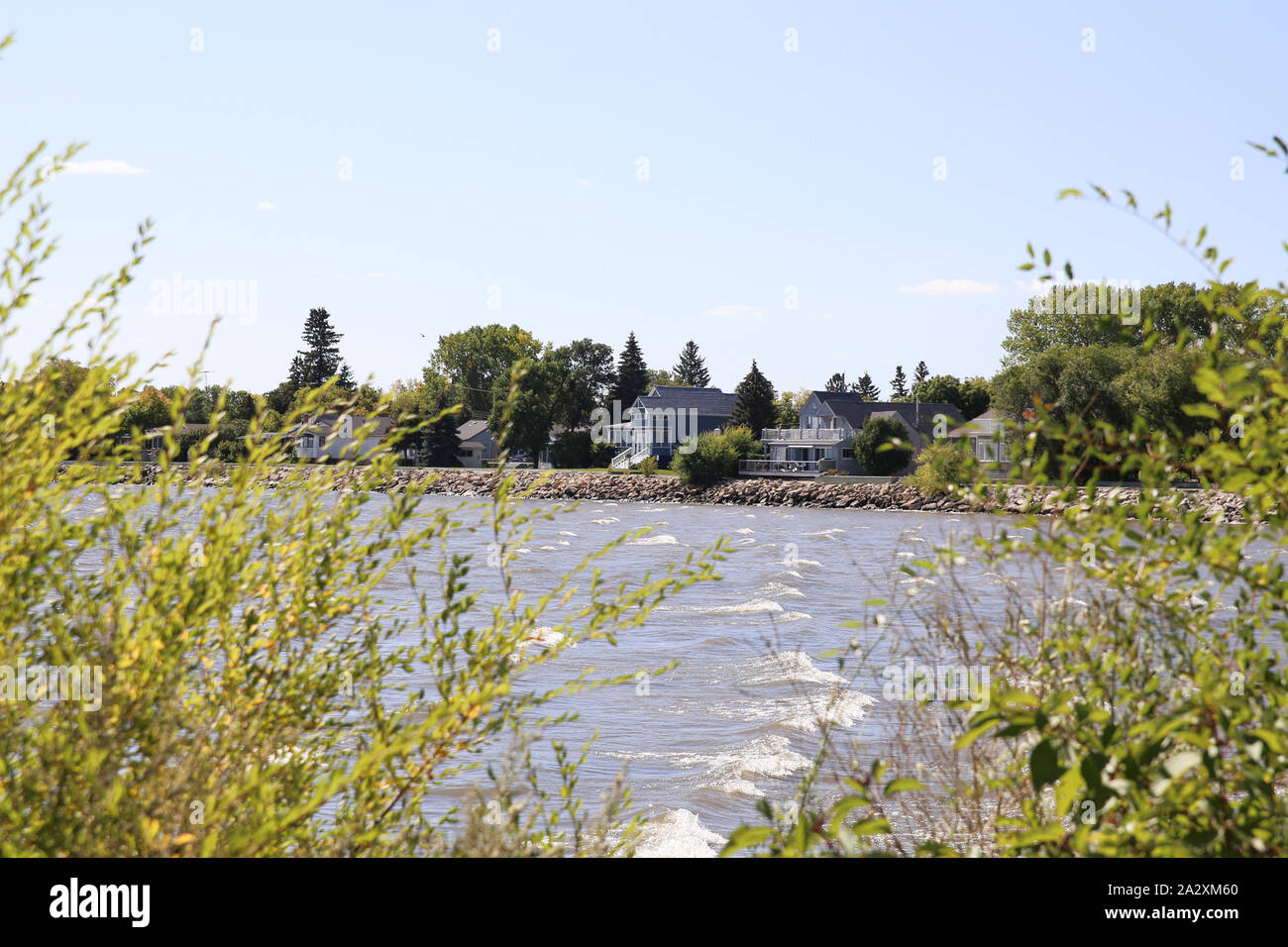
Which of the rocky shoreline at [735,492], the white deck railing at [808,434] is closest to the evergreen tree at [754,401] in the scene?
the white deck railing at [808,434]

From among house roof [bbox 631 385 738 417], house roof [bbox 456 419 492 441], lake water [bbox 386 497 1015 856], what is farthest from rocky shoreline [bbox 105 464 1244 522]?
house roof [bbox 456 419 492 441]

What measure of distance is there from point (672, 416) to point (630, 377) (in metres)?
16.6

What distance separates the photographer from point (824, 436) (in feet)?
309

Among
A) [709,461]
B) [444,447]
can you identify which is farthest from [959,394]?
[444,447]

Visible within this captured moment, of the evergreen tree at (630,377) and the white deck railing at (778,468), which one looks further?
the evergreen tree at (630,377)

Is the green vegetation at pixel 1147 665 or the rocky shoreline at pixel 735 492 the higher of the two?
the green vegetation at pixel 1147 665

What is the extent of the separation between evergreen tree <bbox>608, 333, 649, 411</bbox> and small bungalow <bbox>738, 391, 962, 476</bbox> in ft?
82.1

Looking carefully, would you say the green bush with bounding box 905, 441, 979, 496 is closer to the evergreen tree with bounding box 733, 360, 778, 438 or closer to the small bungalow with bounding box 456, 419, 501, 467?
the evergreen tree with bounding box 733, 360, 778, 438

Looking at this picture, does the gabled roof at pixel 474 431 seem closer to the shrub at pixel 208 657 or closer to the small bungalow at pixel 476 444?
the small bungalow at pixel 476 444

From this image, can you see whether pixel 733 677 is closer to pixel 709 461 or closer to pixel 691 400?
pixel 709 461

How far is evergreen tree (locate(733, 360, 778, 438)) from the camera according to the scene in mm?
105500

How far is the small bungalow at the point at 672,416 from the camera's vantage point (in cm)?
10847
